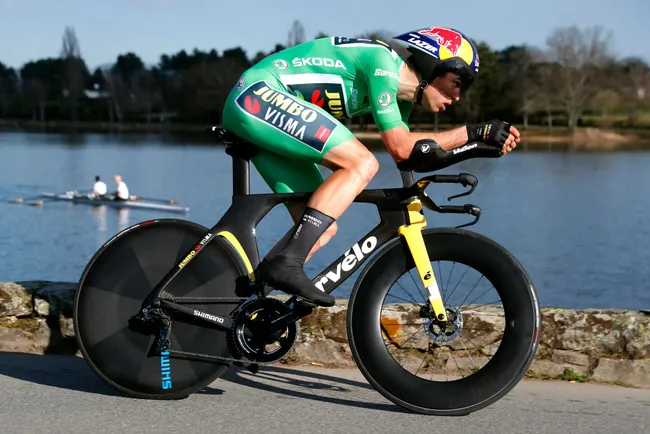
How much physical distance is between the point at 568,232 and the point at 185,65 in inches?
6535

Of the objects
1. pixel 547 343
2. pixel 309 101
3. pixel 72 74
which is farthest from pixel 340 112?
pixel 72 74

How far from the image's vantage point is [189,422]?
13.6 feet

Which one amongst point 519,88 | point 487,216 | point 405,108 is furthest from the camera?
point 519,88

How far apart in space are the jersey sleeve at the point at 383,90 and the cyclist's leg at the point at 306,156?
169 millimetres

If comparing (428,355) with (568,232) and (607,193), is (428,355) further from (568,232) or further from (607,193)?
(607,193)

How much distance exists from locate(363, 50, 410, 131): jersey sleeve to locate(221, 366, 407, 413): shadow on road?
4.13ft

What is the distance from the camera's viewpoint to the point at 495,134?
4355 millimetres

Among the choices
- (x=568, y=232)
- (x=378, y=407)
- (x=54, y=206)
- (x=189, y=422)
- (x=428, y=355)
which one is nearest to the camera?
(x=189, y=422)

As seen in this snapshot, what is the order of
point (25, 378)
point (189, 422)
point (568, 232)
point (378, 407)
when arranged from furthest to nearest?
1. point (568, 232)
2. point (25, 378)
3. point (378, 407)
4. point (189, 422)

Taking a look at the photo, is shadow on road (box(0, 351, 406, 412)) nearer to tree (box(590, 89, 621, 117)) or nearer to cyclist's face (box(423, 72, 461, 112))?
cyclist's face (box(423, 72, 461, 112))

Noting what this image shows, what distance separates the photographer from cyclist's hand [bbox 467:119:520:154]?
14.3ft

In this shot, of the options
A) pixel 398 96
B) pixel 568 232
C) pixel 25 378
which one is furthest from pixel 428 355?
pixel 568 232

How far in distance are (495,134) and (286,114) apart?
0.96 metres

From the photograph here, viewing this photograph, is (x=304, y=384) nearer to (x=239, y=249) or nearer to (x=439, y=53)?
(x=239, y=249)
